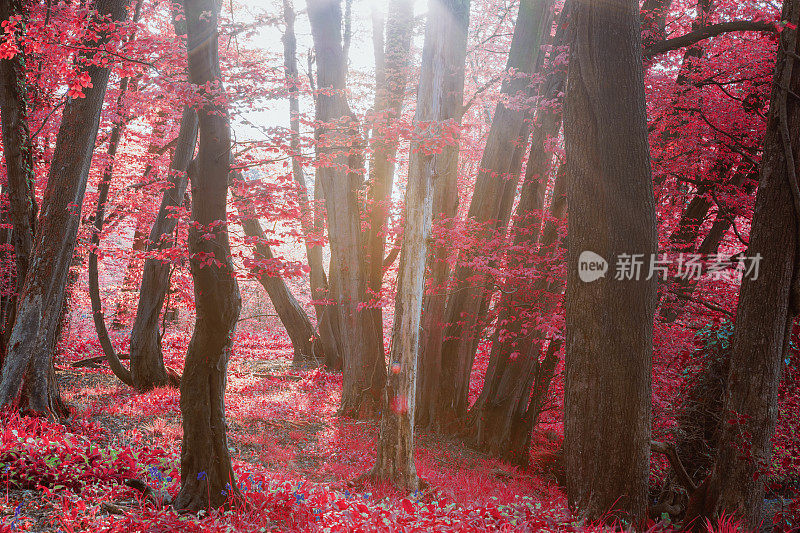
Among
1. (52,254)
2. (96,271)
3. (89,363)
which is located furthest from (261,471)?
(89,363)

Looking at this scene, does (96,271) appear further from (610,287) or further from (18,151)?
(610,287)

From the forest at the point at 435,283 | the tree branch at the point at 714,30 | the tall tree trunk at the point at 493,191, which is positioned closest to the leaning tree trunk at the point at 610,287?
the forest at the point at 435,283

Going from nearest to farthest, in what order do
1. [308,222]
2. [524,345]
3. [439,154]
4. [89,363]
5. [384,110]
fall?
[439,154] < [524,345] < [384,110] < [89,363] < [308,222]

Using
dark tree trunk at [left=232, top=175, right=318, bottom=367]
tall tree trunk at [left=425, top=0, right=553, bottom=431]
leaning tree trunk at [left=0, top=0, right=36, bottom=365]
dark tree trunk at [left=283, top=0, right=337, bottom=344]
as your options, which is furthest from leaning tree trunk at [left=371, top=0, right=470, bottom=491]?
dark tree trunk at [left=232, top=175, right=318, bottom=367]

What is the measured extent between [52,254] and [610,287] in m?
6.53

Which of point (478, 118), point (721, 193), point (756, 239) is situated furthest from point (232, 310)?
point (478, 118)

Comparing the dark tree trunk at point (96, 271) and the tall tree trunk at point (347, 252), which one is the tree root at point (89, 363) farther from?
the tall tree trunk at point (347, 252)

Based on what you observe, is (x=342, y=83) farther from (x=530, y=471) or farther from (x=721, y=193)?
(x=530, y=471)

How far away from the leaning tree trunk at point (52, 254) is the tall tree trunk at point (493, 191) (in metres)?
5.72

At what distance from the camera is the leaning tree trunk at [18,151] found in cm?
663

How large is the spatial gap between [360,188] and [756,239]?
23.2ft

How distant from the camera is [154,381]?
1030 centimetres

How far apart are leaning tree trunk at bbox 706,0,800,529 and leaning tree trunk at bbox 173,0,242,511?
4.45m

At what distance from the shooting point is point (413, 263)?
6582 mm
